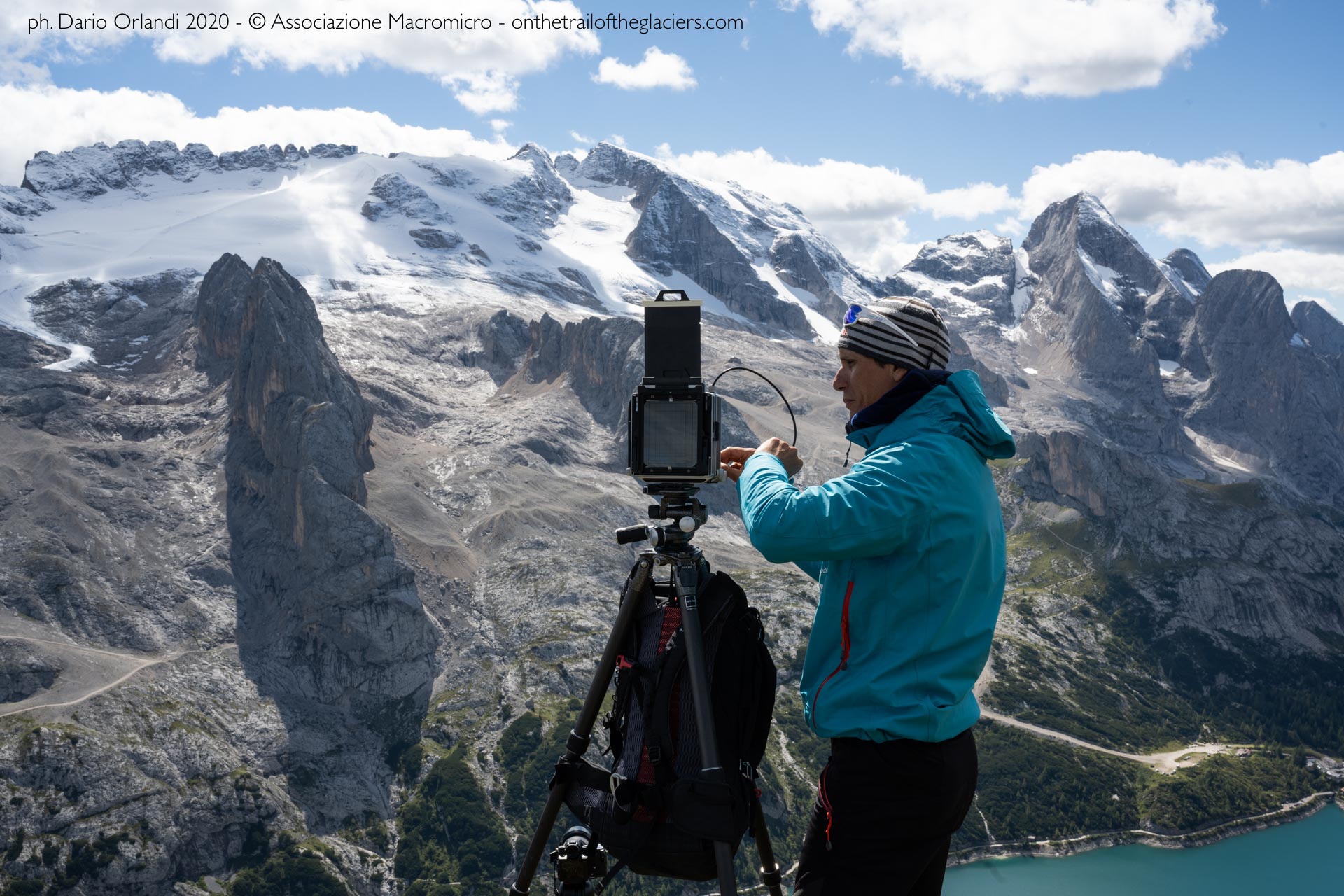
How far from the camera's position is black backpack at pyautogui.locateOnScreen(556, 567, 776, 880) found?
441 cm

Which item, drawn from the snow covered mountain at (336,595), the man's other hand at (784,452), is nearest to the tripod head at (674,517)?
the man's other hand at (784,452)

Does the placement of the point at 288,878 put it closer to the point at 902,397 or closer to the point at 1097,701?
the point at 902,397

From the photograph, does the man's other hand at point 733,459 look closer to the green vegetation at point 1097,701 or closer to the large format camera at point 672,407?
the large format camera at point 672,407

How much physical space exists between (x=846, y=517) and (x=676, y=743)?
1.69 meters

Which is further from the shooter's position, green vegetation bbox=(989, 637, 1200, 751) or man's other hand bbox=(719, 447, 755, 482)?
green vegetation bbox=(989, 637, 1200, 751)

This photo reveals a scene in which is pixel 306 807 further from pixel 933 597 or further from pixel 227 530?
pixel 933 597

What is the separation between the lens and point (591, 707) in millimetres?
4867

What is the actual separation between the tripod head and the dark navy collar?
1.19 metres

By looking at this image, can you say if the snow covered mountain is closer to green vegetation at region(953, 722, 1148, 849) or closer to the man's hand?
green vegetation at region(953, 722, 1148, 849)

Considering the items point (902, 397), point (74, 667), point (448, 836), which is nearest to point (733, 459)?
point (902, 397)

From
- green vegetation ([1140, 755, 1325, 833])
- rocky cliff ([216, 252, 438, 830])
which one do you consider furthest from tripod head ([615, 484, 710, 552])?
green vegetation ([1140, 755, 1325, 833])

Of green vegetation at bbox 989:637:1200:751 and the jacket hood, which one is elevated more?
the jacket hood

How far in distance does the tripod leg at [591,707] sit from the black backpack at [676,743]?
8 cm

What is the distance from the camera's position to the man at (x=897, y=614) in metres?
3.46
